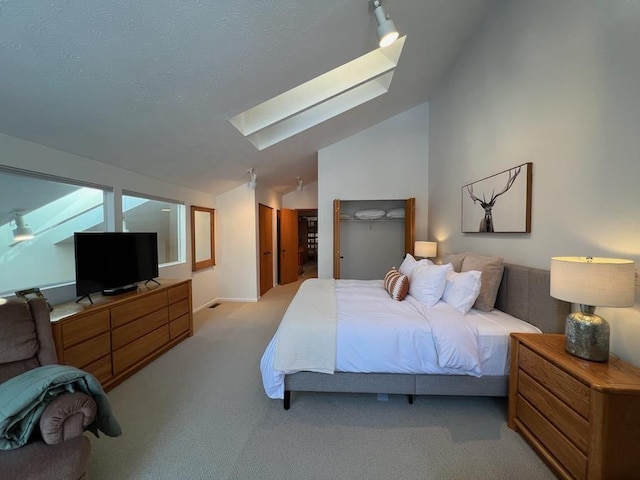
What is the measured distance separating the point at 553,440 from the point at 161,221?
15.1 ft

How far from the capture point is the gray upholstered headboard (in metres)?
1.81

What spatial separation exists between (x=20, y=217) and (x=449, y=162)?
458 cm

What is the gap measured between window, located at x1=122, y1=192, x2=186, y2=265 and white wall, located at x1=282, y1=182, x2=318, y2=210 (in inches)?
127

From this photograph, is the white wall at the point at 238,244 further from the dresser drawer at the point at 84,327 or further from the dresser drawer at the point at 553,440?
the dresser drawer at the point at 553,440

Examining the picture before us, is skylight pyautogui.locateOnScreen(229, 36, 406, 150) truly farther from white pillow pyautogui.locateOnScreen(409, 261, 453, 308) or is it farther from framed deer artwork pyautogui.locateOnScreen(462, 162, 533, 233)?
white pillow pyautogui.locateOnScreen(409, 261, 453, 308)

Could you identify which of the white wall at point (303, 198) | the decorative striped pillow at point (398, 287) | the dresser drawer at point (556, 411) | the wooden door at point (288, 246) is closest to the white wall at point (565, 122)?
the dresser drawer at point (556, 411)

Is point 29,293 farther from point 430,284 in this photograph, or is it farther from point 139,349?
point 430,284

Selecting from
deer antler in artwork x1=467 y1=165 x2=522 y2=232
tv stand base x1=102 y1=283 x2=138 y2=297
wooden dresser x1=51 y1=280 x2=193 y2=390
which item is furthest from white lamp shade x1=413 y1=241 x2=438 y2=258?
tv stand base x1=102 y1=283 x2=138 y2=297

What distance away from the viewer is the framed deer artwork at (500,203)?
86.1 inches

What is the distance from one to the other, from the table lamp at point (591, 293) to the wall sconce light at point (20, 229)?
3.92 metres

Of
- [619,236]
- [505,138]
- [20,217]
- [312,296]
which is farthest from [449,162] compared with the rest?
[20,217]

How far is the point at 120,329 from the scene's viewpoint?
2.36 meters

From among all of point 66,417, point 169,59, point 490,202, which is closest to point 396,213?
point 490,202

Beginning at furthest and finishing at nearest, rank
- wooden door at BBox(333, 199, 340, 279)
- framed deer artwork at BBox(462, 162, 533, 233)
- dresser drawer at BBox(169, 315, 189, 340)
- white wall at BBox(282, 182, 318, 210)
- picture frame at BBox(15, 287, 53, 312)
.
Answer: white wall at BBox(282, 182, 318, 210), wooden door at BBox(333, 199, 340, 279), dresser drawer at BBox(169, 315, 189, 340), framed deer artwork at BBox(462, 162, 533, 233), picture frame at BBox(15, 287, 53, 312)
